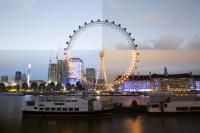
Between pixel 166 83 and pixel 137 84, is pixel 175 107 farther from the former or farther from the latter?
pixel 166 83

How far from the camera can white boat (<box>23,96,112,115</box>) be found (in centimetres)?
3681

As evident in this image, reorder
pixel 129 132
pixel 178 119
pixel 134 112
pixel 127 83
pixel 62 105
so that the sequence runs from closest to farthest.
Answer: pixel 129 132, pixel 178 119, pixel 62 105, pixel 134 112, pixel 127 83

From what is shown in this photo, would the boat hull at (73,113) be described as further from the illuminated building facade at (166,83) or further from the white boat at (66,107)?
the illuminated building facade at (166,83)

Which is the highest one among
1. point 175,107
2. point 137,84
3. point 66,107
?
point 137,84

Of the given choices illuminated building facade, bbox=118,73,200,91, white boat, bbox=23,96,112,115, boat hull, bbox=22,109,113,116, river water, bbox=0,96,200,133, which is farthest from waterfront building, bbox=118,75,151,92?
river water, bbox=0,96,200,133

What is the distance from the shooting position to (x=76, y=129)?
29000 millimetres

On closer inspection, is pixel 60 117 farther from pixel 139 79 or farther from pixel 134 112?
pixel 139 79

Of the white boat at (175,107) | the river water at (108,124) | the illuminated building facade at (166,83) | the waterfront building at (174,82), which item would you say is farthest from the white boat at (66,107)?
the waterfront building at (174,82)

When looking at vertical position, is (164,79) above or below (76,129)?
above

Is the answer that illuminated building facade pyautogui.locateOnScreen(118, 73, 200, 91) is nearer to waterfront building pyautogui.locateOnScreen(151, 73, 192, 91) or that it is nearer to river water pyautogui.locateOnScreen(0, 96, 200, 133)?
waterfront building pyautogui.locateOnScreen(151, 73, 192, 91)

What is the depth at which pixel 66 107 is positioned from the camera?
37250 mm

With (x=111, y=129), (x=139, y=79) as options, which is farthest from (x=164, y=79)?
(x=111, y=129)

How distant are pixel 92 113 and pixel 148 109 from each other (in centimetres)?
857

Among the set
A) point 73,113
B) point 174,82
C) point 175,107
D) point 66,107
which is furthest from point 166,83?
point 73,113
